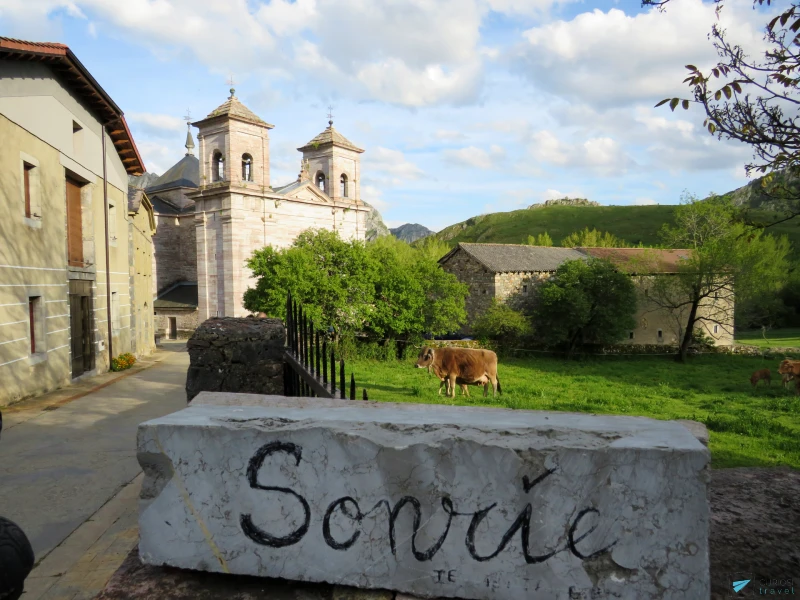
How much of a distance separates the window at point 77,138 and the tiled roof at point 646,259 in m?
30.9

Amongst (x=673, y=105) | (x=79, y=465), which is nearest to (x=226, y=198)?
(x=79, y=465)

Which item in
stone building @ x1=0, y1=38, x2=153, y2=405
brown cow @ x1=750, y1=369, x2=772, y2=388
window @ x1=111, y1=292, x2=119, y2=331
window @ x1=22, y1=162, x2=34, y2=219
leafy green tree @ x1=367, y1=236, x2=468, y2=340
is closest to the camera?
stone building @ x1=0, y1=38, x2=153, y2=405

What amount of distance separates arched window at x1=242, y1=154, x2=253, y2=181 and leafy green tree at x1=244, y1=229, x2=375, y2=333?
1111 centimetres

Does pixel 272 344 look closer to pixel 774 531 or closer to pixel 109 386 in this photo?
pixel 774 531

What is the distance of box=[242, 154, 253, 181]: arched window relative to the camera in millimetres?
37719

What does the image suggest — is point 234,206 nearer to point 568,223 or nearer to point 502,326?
point 502,326

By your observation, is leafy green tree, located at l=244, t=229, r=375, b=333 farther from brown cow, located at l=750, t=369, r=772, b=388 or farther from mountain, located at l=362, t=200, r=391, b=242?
mountain, located at l=362, t=200, r=391, b=242

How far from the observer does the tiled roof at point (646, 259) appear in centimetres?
3803

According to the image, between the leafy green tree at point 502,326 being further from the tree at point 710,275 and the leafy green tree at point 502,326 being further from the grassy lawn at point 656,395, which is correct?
the tree at point 710,275

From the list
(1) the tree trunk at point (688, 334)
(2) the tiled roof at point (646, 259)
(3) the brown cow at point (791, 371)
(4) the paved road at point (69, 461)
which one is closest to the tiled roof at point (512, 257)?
(2) the tiled roof at point (646, 259)

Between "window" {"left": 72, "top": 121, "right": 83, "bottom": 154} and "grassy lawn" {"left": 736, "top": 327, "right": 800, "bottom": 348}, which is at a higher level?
"window" {"left": 72, "top": 121, "right": 83, "bottom": 154}

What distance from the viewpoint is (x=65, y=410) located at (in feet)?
39.6

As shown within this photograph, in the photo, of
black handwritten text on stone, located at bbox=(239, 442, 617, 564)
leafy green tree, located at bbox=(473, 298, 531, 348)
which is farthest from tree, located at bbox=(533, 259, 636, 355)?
black handwritten text on stone, located at bbox=(239, 442, 617, 564)

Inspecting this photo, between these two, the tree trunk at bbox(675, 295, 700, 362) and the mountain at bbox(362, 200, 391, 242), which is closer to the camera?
the tree trunk at bbox(675, 295, 700, 362)
